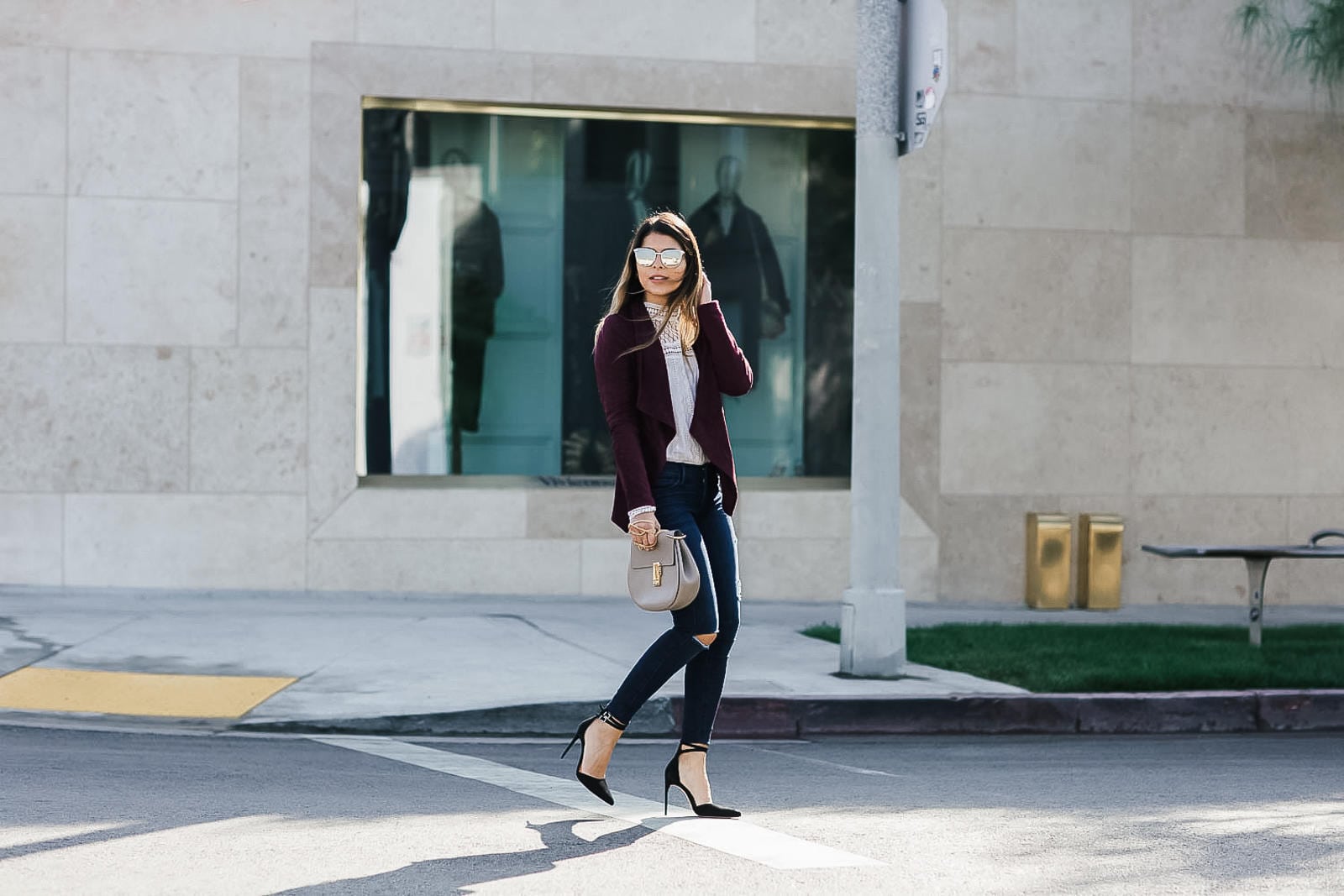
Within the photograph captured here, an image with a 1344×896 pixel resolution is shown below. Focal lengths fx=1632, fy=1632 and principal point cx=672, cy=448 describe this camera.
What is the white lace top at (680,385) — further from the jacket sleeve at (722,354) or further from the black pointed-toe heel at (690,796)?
the black pointed-toe heel at (690,796)

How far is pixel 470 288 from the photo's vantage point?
1254 centimetres

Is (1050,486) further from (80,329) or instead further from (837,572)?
(80,329)

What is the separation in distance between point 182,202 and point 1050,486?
6948 millimetres

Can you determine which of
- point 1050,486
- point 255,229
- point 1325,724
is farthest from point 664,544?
point 1050,486

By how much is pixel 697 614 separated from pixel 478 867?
1105 millimetres

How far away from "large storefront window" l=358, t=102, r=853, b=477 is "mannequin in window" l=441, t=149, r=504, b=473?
0.05 ft

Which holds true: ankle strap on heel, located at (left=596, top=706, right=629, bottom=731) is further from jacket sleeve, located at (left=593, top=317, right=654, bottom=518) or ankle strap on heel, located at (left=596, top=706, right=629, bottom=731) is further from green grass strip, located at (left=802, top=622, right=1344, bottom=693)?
green grass strip, located at (left=802, top=622, right=1344, bottom=693)

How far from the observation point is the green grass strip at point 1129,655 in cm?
848

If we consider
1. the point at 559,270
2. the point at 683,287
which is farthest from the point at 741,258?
the point at 683,287

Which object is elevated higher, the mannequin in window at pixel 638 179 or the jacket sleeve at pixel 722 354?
the mannequin in window at pixel 638 179

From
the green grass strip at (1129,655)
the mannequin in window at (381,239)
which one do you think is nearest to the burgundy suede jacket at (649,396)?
the green grass strip at (1129,655)

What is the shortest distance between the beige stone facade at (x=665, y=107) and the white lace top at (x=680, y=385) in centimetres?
694

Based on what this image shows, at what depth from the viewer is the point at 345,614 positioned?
11.0 metres

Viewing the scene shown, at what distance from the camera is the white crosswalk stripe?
16.0ft
